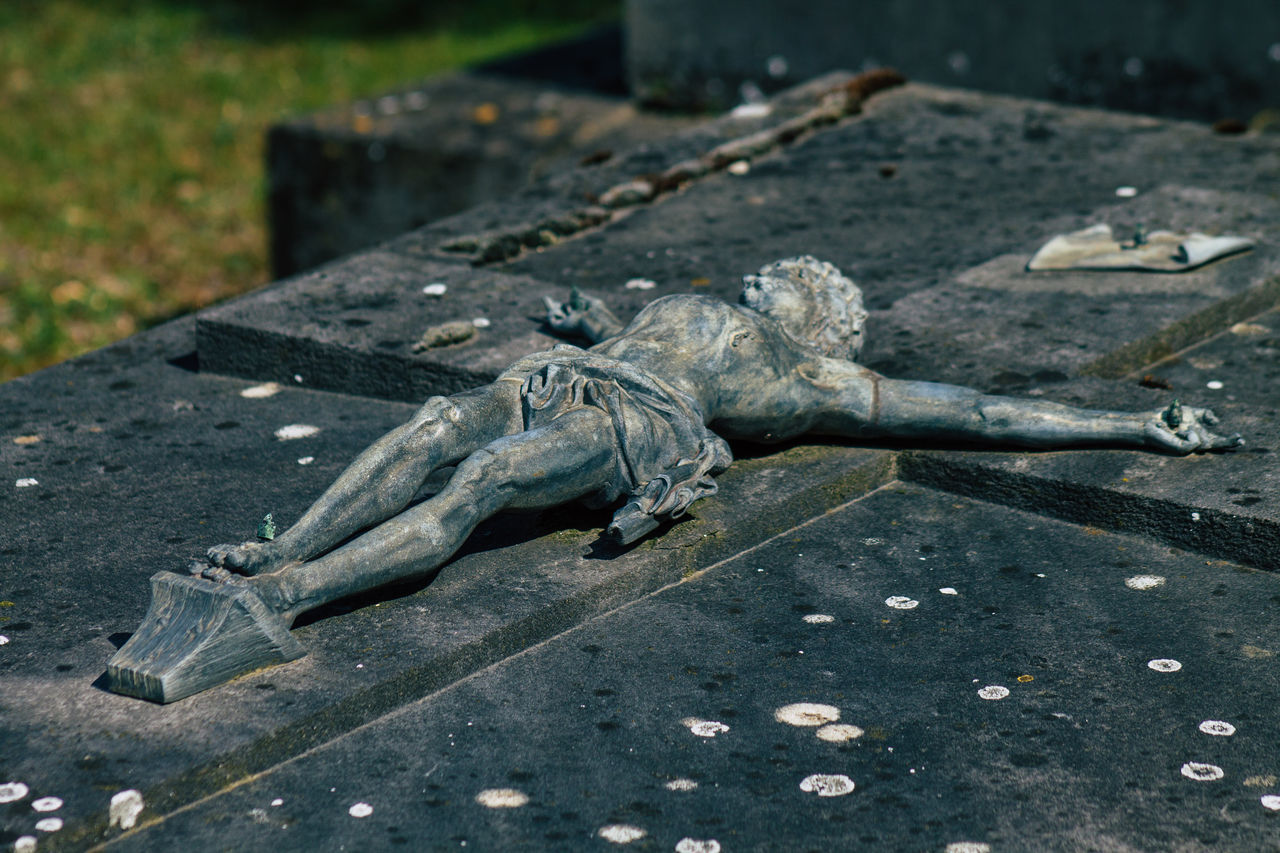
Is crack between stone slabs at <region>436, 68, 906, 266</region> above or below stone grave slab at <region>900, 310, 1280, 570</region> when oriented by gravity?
above

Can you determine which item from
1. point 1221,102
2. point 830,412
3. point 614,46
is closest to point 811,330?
point 830,412

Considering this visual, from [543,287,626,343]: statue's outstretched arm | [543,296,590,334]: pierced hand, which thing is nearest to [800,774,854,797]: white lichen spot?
[543,287,626,343]: statue's outstretched arm

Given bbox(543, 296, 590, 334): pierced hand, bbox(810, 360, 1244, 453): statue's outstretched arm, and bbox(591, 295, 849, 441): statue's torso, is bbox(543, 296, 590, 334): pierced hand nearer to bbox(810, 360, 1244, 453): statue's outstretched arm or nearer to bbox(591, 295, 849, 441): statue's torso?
bbox(591, 295, 849, 441): statue's torso

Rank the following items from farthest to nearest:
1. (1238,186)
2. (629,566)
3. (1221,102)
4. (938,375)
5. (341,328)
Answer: (1221,102)
(1238,186)
(341,328)
(938,375)
(629,566)

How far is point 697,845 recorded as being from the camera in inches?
105

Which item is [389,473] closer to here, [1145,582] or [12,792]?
[12,792]

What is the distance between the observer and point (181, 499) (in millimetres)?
3836

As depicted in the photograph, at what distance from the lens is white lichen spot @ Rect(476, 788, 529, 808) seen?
2779 mm

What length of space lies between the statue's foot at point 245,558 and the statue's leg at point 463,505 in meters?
0.02

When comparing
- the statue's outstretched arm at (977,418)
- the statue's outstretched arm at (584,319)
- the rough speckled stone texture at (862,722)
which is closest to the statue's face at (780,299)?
the statue's outstretched arm at (977,418)

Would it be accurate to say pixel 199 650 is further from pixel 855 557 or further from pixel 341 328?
pixel 341 328

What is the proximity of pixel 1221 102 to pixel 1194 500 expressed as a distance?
3.91 metres

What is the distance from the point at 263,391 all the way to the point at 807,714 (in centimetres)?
218

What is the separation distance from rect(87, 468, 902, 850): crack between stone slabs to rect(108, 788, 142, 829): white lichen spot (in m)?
0.01
